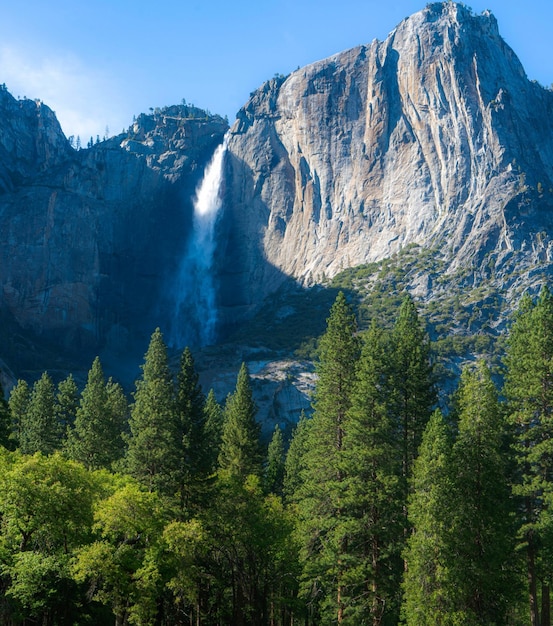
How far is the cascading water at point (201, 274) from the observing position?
6053 inches

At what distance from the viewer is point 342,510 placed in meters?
37.5

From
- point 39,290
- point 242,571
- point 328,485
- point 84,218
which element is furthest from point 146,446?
point 84,218

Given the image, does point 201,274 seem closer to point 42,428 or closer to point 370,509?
point 42,428

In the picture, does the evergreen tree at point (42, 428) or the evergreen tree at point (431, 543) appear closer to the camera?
the evergreen tree at point (431, 543)

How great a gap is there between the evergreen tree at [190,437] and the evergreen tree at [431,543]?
12885 millimetres

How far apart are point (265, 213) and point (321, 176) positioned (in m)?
15.3

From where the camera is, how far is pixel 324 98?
6166 inches

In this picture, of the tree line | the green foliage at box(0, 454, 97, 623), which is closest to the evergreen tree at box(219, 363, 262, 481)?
the tree line

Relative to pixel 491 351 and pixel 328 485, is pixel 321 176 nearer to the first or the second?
pixel 491 351

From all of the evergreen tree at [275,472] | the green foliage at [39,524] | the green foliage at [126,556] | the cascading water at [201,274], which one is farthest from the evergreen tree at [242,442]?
the cascading water at [201,274]

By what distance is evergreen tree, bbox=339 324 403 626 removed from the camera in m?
34.3

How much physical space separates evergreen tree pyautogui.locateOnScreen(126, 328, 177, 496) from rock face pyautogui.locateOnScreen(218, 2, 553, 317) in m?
88.9

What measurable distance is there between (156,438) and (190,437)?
2.44m

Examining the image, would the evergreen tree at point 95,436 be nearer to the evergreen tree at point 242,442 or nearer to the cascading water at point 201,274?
the evergreen tree at point 242,442
